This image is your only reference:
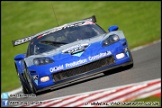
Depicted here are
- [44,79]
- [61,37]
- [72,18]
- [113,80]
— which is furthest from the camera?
[72,18]

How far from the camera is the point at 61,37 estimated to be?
28.4 ft

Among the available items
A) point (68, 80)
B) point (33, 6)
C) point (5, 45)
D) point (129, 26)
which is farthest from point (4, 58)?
point (68, 80)

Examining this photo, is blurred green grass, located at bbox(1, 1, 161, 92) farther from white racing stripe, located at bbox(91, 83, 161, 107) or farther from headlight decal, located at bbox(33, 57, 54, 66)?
white racing stripe, located at bbox(91, 83, 161, 107)

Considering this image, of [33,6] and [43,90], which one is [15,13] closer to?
[33,6]

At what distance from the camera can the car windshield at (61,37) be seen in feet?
27.8

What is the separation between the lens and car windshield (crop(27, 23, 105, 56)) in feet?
27.8

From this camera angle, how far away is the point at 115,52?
7949 millimetres

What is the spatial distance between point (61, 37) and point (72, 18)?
14687 millimetres

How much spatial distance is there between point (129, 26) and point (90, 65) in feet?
39.6

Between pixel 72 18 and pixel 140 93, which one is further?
pixel 72 18

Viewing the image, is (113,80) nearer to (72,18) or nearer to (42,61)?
(42,61)

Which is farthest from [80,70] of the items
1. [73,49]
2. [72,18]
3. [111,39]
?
[72,18]

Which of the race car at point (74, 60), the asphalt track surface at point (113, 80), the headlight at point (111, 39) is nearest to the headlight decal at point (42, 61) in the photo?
the race car at point (74, 60)

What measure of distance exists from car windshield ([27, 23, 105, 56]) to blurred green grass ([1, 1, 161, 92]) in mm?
6146
